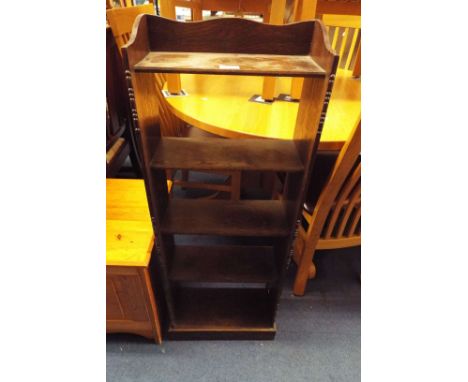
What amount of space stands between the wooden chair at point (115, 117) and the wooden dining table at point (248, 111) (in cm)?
60

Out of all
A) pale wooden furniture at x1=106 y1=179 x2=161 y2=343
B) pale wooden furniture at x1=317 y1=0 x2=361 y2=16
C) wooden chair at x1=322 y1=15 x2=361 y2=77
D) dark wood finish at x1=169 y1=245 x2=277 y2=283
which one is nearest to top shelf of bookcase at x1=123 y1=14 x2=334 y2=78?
pale wooden furniture at x1=106 y1=179 x2=161 y2=343

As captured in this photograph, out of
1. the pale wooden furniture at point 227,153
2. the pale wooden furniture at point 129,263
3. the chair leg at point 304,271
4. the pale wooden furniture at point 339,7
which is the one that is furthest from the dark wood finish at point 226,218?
the pale wooden furniture at point 339,7

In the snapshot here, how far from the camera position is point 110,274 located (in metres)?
0.96

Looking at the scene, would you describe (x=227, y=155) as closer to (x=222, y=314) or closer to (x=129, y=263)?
(x=129, y=263)

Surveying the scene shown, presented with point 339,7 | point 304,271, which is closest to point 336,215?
point 304,271

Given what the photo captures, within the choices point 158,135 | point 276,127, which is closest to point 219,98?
point 276,127

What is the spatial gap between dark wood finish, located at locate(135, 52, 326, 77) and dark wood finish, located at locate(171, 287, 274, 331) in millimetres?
997

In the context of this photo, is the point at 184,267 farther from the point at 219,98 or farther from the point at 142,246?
the point at 219,98

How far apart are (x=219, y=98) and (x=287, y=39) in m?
0.60

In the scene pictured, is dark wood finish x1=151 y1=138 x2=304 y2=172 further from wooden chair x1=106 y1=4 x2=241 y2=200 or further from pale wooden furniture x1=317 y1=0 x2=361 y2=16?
pale wooden furniture x1=317 y1=0 x2=361 y2=16

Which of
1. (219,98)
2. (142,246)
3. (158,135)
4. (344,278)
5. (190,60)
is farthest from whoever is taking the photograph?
(344,278)

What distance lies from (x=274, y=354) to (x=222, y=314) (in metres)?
0.28

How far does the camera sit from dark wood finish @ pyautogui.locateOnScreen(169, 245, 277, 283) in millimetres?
1074

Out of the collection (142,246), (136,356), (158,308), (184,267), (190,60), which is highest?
(190,60)
